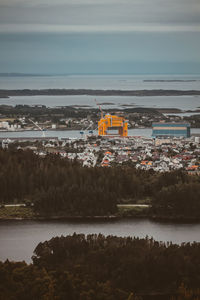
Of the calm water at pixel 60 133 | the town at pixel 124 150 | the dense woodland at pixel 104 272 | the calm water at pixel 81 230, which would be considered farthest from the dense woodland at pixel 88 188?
the calm water at pixel 60 133

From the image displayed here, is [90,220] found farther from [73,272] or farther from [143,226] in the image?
[73,272]

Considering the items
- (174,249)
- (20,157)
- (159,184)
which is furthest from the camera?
(20,157)

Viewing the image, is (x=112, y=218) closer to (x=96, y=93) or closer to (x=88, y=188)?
(x=88, y=188)

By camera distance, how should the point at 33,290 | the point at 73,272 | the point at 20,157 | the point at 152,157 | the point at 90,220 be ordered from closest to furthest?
the point at 33,290 < the point at 73,272 < the point at 90,220 < the point at 20,157 < the point at 152,157

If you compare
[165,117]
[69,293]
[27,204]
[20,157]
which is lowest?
[69,293]

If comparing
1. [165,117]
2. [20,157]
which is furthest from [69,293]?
[165,117]

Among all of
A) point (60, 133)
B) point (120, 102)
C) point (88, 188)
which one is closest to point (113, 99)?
point (120, 102)

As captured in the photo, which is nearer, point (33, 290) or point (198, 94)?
point (33, 290)
